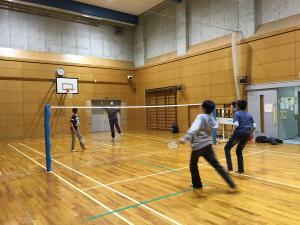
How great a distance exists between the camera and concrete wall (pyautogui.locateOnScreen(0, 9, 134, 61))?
15.3 metres

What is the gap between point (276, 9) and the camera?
1163 cm

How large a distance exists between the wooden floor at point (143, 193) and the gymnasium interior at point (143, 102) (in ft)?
0.09

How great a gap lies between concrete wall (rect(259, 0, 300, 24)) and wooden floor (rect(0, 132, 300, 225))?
6733mm

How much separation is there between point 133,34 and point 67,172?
1570 cm

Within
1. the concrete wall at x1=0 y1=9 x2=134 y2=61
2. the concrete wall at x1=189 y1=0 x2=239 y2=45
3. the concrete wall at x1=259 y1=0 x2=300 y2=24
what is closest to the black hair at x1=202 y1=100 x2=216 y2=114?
the concrete wall at x1=259 y1=0 x2=300 y2=24

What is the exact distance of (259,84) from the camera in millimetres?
11719

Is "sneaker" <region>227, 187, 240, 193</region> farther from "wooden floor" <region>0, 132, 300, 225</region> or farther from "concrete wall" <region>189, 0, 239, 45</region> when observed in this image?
"concrete wall" <region>189, 0, 239, 45</region>

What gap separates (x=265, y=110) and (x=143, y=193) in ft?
28.5

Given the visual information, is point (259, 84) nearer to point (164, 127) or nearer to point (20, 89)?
point (164, 127)

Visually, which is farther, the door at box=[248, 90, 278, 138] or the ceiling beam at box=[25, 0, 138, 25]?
the ceiling beam at box=[25, 0, 138, 25]

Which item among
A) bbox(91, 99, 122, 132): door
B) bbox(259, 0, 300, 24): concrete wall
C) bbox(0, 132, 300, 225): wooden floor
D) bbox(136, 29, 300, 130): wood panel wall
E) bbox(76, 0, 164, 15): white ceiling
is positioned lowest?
bbox(0, 132, 300, 225): wooden floor

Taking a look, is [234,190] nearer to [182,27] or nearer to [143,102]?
[182,27]

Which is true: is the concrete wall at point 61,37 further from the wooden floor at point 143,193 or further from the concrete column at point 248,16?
the wooden floor at point 143,193

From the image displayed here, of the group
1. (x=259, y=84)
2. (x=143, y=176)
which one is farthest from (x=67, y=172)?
(x=259, y=84)
